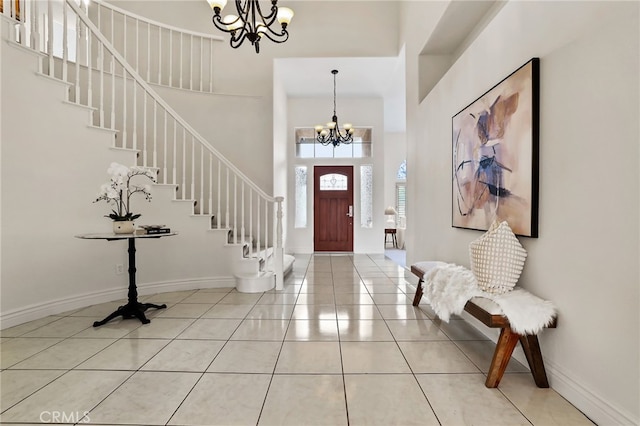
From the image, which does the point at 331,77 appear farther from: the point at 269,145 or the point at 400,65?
the point at 269,145

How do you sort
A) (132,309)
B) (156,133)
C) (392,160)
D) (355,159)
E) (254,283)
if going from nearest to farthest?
(132,309), (254,283), (156,133), (355,159), (392,160)

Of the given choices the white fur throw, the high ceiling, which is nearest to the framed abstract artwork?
the white fur throw

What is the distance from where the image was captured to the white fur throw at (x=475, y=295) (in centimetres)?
179

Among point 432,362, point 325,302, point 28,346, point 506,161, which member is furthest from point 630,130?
point 28,346

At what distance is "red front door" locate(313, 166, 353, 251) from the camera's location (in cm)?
787

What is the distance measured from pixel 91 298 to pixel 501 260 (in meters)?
4.06

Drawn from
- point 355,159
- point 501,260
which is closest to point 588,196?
point 501,260

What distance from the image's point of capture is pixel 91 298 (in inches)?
137

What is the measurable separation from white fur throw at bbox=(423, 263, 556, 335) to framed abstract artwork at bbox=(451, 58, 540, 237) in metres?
0.42

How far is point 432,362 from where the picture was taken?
2199mm

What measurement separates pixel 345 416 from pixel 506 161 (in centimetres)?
198

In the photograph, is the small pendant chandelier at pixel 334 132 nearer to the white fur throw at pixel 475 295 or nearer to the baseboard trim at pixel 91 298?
the baseboard trim at pixel 91 298

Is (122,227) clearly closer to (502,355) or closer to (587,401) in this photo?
(502,355)

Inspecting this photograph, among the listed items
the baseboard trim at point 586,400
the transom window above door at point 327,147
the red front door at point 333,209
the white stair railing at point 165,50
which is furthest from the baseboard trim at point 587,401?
the transom window above door at point 327,147
